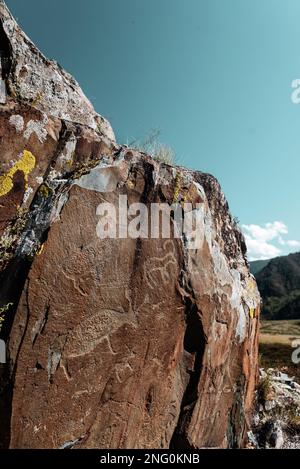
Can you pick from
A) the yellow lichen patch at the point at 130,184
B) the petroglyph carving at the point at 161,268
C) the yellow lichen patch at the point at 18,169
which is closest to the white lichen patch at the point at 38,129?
the yellow lichen patch at the point at 18,169

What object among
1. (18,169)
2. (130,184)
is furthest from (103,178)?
(18,169)

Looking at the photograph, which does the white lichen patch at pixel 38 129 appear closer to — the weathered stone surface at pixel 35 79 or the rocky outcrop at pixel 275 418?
the weathered stone surface at pixel 35 79

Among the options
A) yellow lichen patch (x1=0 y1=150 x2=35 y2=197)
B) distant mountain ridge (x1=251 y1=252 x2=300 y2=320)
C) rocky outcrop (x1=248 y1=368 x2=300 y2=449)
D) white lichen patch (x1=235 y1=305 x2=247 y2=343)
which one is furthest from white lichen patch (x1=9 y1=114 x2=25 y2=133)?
distant mountain ridge (x1=251 y1=252 x2=300 y2=320)

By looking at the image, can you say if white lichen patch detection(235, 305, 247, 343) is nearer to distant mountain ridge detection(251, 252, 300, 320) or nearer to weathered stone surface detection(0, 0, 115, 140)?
weathered stone surface detection(0, 0, 115, 140)

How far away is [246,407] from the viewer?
314 inches

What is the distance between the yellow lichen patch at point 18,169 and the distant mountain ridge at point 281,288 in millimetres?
114170

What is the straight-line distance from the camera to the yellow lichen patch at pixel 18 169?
5316 mm

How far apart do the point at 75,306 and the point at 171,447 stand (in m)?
2.84

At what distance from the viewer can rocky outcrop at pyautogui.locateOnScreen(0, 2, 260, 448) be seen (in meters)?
4.62

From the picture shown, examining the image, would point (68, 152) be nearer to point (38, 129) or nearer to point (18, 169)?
point (38, 129)

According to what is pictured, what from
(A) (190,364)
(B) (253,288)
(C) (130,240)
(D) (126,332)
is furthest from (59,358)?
(B) (253,288)

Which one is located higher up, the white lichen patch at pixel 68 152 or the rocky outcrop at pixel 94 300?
the white lichen patch at pixel 68 152

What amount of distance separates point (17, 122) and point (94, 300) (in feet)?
9.30

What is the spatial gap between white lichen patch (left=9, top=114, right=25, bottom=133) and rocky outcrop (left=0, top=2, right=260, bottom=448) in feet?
0.05
